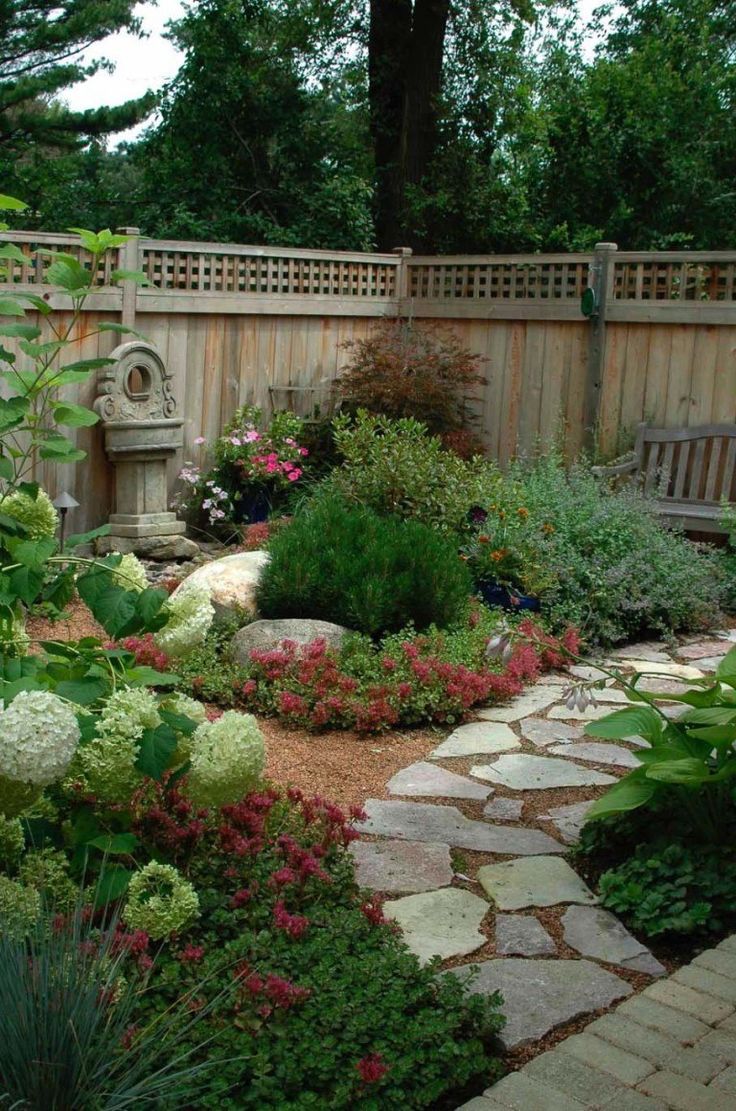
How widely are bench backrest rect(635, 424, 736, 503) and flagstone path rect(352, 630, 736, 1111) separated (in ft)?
10.8

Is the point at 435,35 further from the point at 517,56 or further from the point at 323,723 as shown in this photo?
the point at 323,723

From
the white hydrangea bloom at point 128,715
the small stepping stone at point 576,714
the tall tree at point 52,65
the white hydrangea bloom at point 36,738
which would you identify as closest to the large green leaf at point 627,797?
the white hydrangea bloom at point 128,715

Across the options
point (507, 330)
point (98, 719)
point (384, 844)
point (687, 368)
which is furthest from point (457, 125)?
point (98, 719)

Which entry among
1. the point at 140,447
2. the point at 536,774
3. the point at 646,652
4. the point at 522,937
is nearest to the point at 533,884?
the point at 522,937

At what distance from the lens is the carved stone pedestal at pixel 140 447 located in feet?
26.2

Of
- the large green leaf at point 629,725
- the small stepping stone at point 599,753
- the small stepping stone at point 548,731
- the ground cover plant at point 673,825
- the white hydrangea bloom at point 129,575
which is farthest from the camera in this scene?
the small stepping stone at point 548,731

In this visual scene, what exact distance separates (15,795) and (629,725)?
1.88m

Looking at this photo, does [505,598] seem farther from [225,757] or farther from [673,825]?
[225,757]

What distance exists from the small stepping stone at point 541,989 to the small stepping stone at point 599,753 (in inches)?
64.0

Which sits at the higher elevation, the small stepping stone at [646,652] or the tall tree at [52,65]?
the tall tree at [52,65]

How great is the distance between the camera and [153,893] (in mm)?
2705

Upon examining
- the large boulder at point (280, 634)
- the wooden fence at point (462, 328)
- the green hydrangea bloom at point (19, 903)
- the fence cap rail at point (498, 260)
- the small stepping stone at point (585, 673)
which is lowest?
the small stepping stone at point (585, 673)

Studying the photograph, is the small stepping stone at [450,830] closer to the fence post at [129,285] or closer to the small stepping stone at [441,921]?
the small stepping stone at [441,921]

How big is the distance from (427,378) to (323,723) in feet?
14.7
